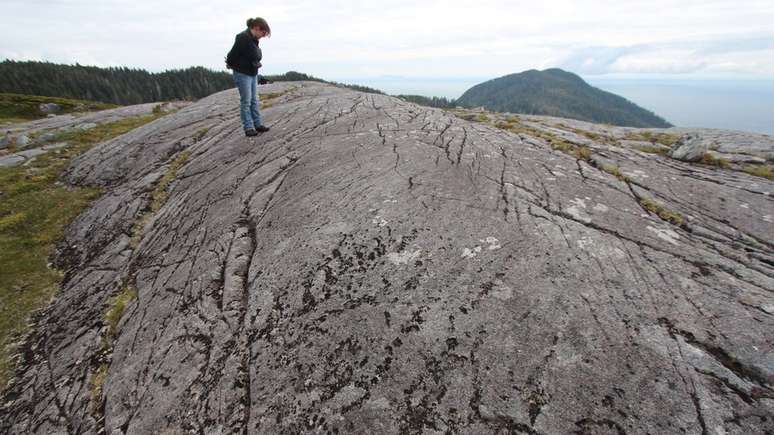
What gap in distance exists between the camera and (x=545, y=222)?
7.66 m

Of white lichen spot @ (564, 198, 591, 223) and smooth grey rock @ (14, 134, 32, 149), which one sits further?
smooth grey rock @ (14, 134, 32, 149)

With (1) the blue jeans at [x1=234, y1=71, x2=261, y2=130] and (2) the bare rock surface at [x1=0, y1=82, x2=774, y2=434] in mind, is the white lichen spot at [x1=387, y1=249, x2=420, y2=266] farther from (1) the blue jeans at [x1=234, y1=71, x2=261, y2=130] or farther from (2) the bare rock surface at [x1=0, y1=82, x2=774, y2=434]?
(1) the blue jeans at [x1=234, y1=71, x2=261, y2=130]

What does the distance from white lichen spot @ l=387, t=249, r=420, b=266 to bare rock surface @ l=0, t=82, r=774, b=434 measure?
0.11 ft

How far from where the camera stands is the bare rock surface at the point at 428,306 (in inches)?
185

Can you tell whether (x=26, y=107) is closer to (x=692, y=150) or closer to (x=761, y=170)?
(x=692, y=150)

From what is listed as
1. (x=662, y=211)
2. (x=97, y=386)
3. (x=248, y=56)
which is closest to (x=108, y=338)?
(x=97, y=386)

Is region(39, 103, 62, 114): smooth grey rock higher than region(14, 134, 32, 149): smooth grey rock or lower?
lower

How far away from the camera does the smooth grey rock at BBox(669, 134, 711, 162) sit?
497 inches

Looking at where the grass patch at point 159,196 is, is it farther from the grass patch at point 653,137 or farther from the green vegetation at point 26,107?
the green vegetation at point 26,107

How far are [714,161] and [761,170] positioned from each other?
1275mm

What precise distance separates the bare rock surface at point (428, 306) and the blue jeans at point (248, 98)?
15.5ft

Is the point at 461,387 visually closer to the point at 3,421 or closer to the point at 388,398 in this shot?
the point at 388,398

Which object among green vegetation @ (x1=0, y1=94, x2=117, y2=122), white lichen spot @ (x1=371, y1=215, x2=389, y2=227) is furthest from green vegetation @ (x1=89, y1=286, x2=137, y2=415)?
green vegetation @ (x1=0, y1=94, x2=117, y2=122)

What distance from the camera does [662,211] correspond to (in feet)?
27.1
